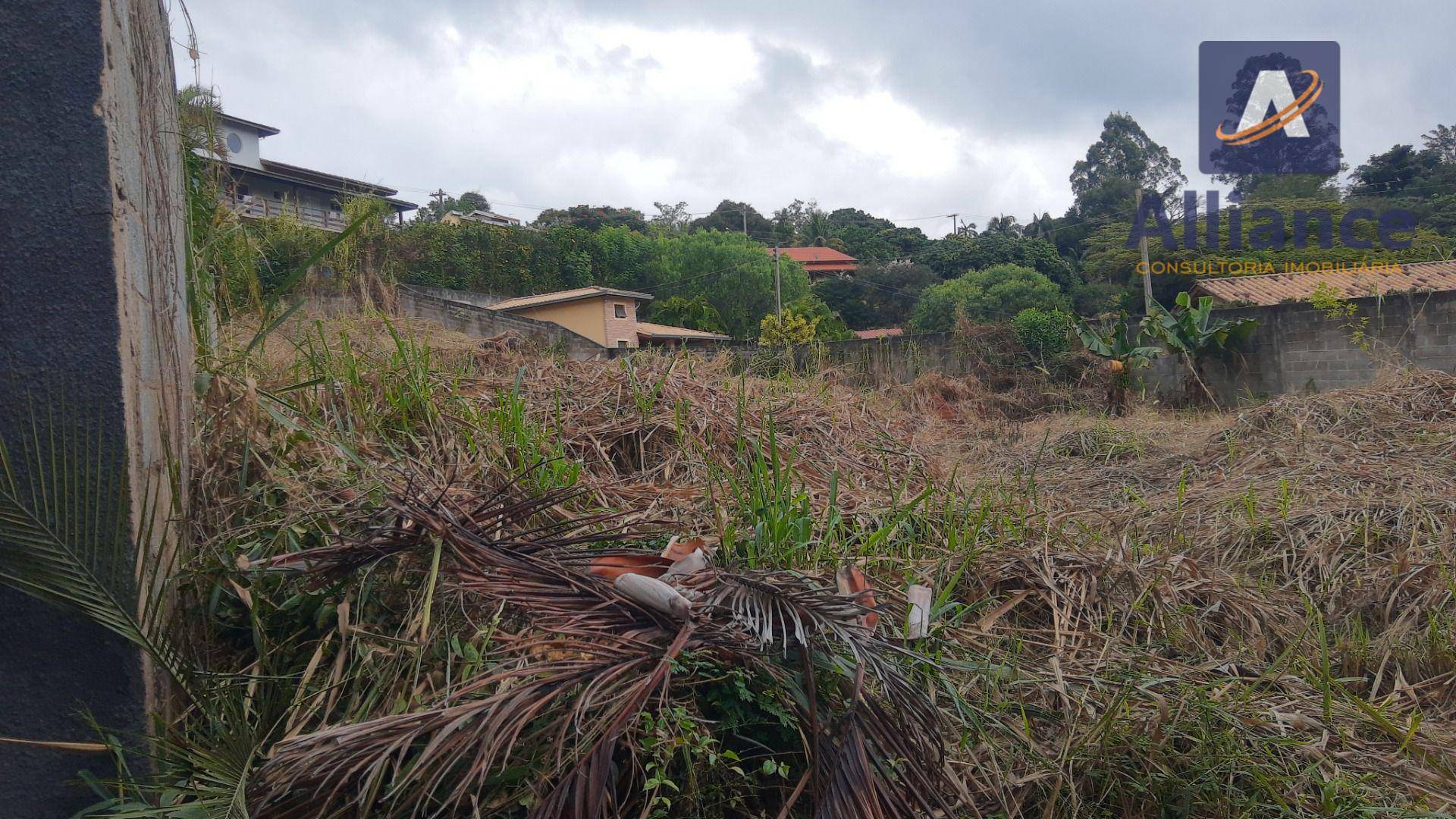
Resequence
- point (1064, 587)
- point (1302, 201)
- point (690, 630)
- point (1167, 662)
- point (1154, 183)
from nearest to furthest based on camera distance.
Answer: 1. point (690, 630)
2. point (1167, 662)
3. point (1064, 587)
4. point (1302, 201)
5. point (1154, 183)

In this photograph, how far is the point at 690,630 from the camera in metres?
1.61

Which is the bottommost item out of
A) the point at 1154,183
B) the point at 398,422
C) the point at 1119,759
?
the point at 1119,759

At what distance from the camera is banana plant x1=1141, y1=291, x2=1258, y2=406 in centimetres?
1181

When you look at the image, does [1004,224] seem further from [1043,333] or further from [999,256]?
[1043,333]

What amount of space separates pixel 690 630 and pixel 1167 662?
1.38 m

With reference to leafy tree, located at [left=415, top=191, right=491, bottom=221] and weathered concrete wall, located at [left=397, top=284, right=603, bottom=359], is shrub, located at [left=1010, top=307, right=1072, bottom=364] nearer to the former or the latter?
weathered concrete wall, located at [left=397, top=284, right=603, bottom=359]

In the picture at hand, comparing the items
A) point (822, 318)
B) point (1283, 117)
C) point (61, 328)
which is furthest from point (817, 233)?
point (61, 328)

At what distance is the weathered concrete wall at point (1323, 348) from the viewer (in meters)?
10.3

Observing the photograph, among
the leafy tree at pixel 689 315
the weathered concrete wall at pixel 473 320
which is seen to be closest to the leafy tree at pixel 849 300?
the leafy tree at pixel 689 315

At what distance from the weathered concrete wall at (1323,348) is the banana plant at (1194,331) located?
0.74ft

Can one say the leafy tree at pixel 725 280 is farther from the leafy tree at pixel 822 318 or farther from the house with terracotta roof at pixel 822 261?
the house with terracotta roof at pixel 822 261

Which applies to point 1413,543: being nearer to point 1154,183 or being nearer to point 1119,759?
point 1119,759

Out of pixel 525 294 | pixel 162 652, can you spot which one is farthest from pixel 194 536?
pixel 525 294

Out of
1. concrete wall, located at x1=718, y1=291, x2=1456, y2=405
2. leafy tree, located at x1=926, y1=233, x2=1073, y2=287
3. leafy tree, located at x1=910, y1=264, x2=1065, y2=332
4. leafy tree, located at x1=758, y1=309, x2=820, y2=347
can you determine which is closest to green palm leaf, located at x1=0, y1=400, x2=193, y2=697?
concrete wall, located at x1=718, y1=291, x2=1456, y2=405
